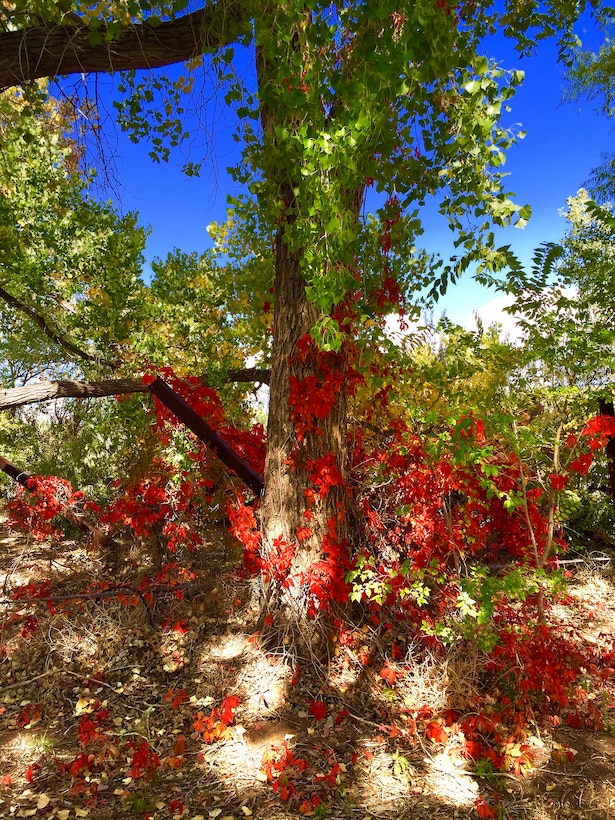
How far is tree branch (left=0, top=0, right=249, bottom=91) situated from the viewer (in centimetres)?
246

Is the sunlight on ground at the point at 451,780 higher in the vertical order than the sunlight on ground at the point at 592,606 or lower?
lower

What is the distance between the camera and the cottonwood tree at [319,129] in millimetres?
2395

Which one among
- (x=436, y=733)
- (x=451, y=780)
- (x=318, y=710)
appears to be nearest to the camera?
(x=451, y=780)

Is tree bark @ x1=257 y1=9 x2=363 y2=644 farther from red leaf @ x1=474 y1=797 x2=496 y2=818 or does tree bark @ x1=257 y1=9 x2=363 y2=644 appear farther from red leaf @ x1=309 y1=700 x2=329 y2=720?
red leaf @ x1=474 y1=797 x2=496 y2=818

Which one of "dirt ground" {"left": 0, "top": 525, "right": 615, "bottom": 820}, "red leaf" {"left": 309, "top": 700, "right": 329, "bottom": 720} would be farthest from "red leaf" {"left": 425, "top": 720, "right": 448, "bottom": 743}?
"red leaf" {"left": 309, "top": 700, "right": 329, "bottom": 720}

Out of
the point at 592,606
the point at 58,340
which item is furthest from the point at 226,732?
the point at 58,340

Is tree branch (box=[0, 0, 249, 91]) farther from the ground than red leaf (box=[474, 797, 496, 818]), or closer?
farther from the ground

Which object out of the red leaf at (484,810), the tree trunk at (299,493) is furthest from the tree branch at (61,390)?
the red leaf at (484,810)

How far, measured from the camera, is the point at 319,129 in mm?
2738

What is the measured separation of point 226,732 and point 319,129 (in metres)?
3.62

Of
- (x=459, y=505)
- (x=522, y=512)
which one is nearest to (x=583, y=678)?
(x=522, y=512)

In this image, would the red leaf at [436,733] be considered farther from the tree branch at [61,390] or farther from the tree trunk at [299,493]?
the tree branch at [61,390]

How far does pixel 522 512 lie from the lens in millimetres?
3799

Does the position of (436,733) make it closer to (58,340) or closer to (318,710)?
(318,710)
